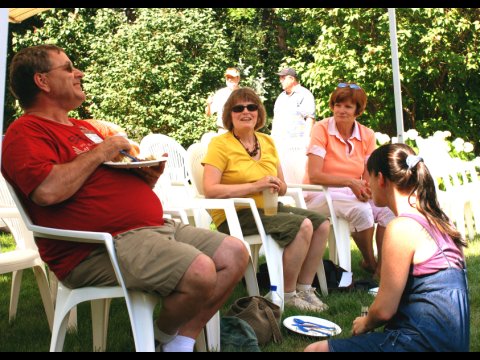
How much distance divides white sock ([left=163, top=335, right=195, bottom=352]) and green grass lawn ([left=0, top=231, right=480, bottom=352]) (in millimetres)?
585

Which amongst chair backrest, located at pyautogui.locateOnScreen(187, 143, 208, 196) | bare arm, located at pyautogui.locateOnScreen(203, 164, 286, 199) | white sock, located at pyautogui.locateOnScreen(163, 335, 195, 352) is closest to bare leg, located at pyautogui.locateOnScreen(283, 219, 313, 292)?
bare arm, located at pyautogui.locateOnScreen(203, 164, 286, 199)

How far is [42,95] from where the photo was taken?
124 inches

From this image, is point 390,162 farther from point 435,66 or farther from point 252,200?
point 435,66

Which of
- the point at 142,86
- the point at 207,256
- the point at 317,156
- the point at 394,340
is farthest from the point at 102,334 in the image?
the point at 142,86

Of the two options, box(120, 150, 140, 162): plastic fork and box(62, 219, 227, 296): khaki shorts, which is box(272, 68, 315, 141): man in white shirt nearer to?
box(120, 150, 140, 162): plastic fork

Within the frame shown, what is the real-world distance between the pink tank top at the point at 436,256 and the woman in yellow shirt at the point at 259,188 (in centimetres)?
171

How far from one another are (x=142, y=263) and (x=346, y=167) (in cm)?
264

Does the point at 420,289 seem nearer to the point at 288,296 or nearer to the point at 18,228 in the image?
the point at 288,296

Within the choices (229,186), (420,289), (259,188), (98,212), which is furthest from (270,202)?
(420,289)

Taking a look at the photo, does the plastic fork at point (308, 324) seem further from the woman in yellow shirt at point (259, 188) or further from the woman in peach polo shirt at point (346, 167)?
the woman in peach polo shirt at point (346, 167)

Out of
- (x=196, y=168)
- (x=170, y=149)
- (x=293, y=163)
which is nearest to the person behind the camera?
(x=196, y=168)

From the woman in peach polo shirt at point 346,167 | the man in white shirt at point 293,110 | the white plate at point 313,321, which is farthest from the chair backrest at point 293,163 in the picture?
the man in white shirt at point 293,110

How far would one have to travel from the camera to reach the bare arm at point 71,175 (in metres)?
2.79

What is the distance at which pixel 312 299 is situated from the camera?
4234 millimetres
